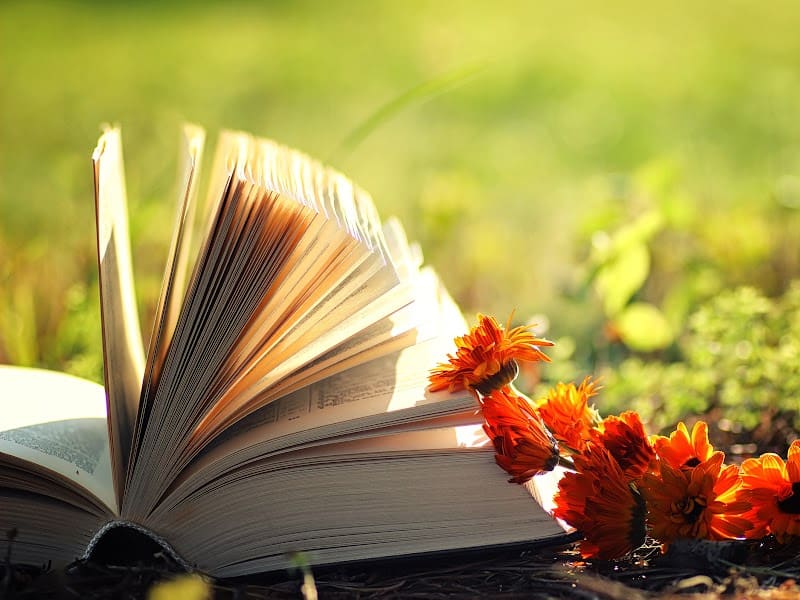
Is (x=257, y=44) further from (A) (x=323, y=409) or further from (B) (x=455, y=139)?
(A) (x=323, y=409)

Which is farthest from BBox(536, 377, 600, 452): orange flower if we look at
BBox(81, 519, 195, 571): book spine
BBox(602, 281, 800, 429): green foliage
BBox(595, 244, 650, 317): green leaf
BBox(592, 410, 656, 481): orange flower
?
BBox(595, 244, 650, 317): green leaf

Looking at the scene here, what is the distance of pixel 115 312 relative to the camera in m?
1.14

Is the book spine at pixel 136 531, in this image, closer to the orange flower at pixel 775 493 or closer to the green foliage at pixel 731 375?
the orange flower at pixel 775 493

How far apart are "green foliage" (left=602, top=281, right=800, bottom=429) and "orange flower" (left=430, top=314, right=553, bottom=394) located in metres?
0.72

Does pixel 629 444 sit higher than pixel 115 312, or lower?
lower

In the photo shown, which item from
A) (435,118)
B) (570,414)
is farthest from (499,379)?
(435,118)

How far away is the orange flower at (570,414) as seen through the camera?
3.76 ft

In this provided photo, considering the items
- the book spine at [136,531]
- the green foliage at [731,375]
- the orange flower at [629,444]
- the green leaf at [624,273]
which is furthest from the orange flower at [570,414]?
the green leaf at [624,273]

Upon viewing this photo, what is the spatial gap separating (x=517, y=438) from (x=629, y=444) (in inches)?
5.9

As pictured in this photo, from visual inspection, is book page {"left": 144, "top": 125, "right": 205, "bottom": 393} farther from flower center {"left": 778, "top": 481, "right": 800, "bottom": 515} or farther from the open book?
flower center {"left": 778, "top": 481, "right": 800, "bottom": 515}

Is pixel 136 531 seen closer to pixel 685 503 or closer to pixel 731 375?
pixel 685 503

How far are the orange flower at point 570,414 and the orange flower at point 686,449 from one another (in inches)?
3.8

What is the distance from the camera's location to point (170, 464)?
41.6 inches

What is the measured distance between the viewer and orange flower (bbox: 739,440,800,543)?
42.1 inches
